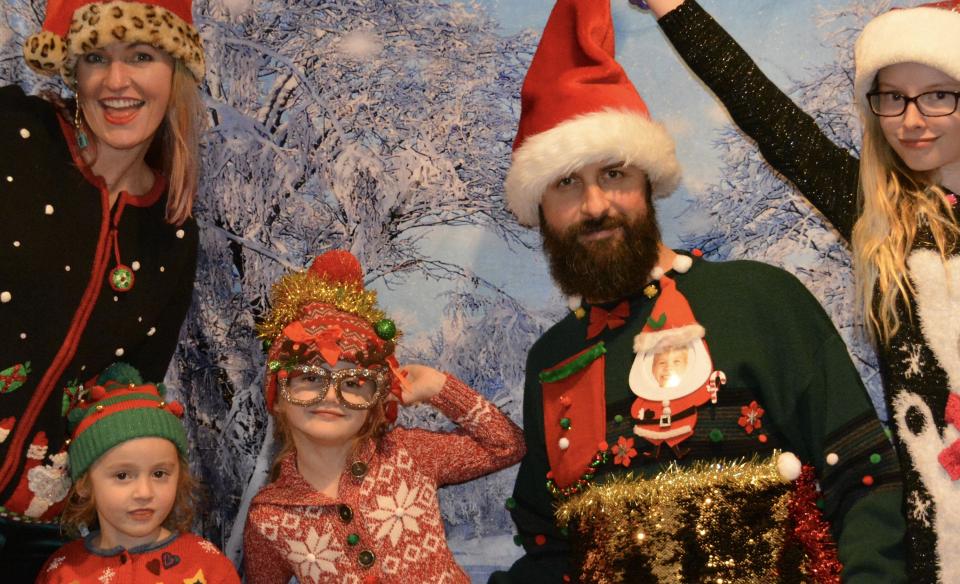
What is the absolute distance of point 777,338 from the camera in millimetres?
2762

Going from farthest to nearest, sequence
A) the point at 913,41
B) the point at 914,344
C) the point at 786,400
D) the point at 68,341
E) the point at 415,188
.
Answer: the point at 415,188
the point at 68,341
the point at 786,400
the point at 914,344
the point at 913,41

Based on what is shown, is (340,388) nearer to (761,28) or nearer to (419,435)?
(419,435)

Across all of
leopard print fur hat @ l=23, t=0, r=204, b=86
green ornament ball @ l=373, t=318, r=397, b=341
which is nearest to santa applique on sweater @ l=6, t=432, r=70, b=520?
green ornament ball @ l=373, t=318, r=397, b=341

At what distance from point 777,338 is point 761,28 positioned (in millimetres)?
1190

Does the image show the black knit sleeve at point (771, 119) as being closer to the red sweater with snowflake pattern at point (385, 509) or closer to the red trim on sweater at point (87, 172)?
the red sweater with snowflake pattern at point (385, 509)

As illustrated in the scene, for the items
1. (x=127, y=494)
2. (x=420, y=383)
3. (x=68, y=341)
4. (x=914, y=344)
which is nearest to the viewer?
(x=914, y=344)

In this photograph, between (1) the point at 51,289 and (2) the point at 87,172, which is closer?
(1) the point at 51,289

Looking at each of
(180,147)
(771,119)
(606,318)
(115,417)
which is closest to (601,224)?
(606,318)

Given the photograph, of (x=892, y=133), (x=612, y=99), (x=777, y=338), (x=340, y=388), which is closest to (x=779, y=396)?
(x=777, y=338)

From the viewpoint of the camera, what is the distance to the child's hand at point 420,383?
10.4ft

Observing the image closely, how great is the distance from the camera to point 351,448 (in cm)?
314

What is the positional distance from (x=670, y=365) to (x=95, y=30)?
1948mm

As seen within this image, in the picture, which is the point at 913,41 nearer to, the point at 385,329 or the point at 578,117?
the point at 578,117

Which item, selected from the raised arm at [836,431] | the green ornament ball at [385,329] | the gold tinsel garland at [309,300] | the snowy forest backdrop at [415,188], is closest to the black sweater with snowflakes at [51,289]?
the gold tinsel garland at [309,300]
